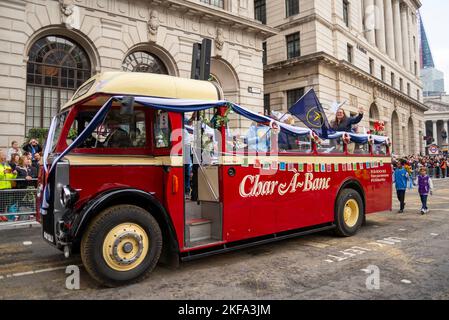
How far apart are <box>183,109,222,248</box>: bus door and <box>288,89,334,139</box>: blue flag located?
2784 millimetres

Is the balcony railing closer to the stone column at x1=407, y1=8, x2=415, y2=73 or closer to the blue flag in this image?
the blue flag

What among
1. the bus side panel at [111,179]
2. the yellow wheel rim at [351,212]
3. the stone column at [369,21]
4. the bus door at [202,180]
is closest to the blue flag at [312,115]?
the yellow wheel rim at [351,212]

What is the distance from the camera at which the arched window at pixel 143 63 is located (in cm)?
1650

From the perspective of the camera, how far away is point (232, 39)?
19297 millimetres

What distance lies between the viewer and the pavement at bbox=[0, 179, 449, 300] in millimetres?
4289

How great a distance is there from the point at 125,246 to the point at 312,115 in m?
5.08

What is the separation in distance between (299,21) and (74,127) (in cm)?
2649

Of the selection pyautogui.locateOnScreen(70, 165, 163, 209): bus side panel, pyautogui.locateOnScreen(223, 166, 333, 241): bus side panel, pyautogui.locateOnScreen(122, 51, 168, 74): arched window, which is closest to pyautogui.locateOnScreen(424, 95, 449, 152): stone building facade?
pyautogui.locateOnScreen(122, 51, 168, 74): arched window

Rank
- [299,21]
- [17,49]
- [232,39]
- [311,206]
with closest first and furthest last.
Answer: [311,206] < [17,49] < [232,39] < [299,21]

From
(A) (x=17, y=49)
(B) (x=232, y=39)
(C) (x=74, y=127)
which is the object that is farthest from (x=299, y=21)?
(C) (x=74, y=127)

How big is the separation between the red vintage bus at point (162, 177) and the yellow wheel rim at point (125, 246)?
1cm

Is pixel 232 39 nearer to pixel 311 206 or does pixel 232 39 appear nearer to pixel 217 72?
pixel 217 72

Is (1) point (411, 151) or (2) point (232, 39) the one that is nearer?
(2) point (232, 39)

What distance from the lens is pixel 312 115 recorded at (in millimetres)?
7730
